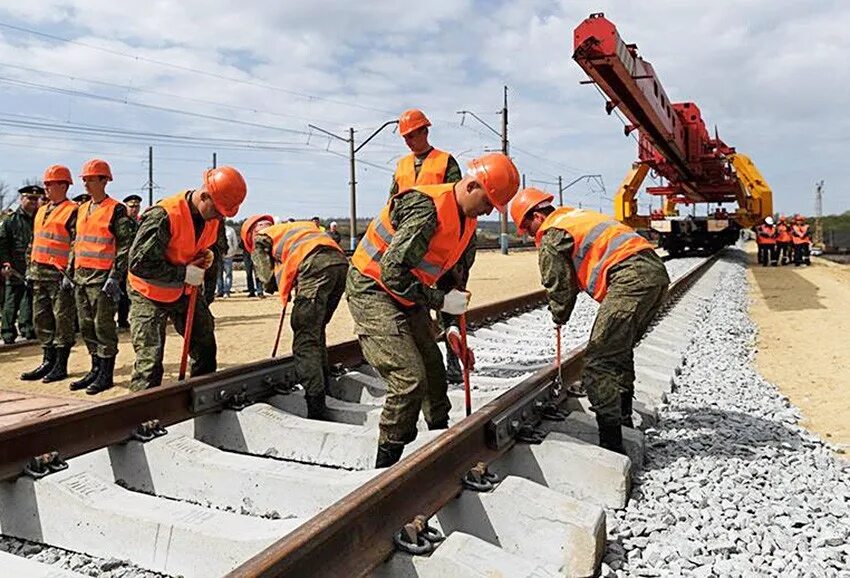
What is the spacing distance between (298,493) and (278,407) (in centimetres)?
178

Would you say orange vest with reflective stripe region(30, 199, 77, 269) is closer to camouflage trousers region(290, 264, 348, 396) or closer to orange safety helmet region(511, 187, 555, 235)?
camouflage trousers region(290, 264, 348, 396)

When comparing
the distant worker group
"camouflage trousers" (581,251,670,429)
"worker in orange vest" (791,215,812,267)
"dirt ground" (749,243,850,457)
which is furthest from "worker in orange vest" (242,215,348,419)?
"worker in orange vest" (791,215,812,267)

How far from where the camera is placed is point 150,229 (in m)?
4.70

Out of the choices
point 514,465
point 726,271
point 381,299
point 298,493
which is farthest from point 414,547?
point 726,271

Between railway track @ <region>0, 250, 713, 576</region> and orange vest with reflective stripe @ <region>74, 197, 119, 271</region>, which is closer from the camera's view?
railway track @ <region>0, 250, 713, 576</region>

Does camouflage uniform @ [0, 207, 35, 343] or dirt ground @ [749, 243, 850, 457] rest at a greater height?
camouflage uniform @ [0, 207, 35, 343]

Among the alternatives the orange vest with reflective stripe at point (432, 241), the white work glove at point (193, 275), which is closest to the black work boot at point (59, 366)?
the white work glove at point (193, 275)

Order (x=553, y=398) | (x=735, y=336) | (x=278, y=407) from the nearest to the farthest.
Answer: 1. (x=553, y=398)
2. (x=278, y=407)
3. (x=735, y=336)

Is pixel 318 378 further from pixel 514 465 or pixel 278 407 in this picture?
pixel 514 465

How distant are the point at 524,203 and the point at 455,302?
103cm

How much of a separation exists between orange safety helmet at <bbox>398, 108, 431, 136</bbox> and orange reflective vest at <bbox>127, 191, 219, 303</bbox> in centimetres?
182

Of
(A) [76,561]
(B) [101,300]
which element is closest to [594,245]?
→ (A) [76,561]

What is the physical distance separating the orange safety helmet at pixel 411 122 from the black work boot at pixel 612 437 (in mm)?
2910

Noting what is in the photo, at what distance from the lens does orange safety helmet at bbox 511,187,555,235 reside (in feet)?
15.4
